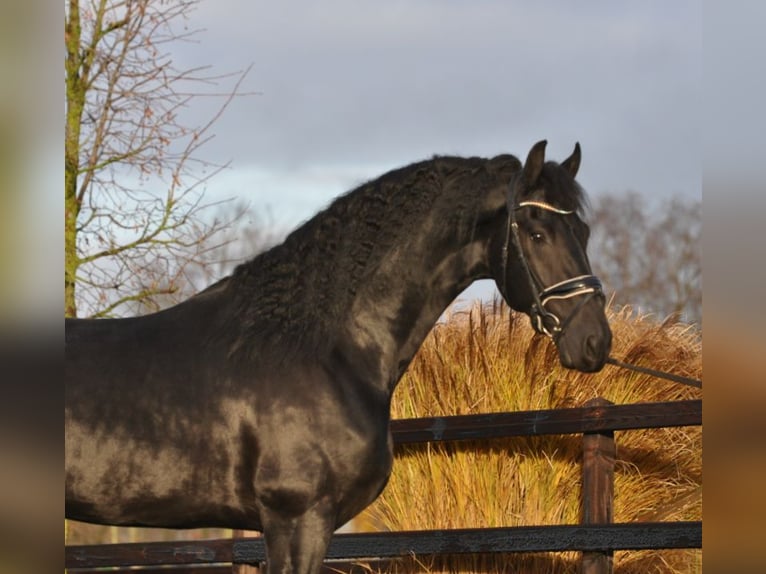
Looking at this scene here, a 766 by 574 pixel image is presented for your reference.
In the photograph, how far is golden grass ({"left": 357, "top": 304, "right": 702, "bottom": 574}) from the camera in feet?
17.8

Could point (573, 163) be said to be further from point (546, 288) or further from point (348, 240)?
point (348, 240)

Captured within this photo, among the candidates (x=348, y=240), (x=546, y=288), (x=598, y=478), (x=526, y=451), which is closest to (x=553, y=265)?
(x=546, y=288)

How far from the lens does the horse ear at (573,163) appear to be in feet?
13.3

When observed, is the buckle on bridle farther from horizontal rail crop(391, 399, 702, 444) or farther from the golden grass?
the golden grass

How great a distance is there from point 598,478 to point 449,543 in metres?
0.84

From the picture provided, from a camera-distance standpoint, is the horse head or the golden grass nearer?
the horse head

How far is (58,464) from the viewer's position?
108cm

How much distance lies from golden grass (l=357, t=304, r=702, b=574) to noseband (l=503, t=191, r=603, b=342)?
5.73ft

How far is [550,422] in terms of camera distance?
17.1ft

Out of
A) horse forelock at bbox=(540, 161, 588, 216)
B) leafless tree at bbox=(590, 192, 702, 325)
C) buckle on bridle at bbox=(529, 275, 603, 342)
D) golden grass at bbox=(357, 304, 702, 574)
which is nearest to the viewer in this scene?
buckle on bridle at bbox=(529, 275, 603, 342)

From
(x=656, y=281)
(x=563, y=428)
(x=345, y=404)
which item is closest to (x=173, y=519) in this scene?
(x=345, y=404)

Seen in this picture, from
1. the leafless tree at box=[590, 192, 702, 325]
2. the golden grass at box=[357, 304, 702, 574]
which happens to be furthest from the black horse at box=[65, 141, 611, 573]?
the leafless tree at box=[590, 192, 702, 325]

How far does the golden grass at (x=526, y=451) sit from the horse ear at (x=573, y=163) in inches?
62.6

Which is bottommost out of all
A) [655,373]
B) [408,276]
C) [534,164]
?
[655,373]
